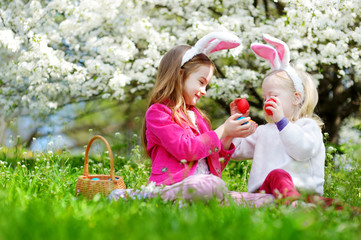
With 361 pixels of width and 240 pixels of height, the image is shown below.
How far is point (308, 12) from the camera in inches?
188

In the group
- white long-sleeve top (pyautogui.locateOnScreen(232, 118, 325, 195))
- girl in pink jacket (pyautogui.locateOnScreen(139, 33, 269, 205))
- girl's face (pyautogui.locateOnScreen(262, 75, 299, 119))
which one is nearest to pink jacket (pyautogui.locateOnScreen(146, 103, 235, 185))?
girl in pink jacket (pyautogui.locateOnScreen(139, 33, 269, 205))

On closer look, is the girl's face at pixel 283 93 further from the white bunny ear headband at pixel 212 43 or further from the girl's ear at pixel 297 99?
the white bunny ear headband at pixel 212 43

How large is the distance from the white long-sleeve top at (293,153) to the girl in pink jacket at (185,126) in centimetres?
21

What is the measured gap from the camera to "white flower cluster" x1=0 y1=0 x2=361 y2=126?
4914 mm

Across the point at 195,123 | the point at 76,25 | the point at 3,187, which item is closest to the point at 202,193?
the point at 195,123

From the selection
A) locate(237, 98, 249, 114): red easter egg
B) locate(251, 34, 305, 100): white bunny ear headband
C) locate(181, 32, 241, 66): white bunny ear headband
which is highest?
locate(181, 32, 241, 66): white bunny ear headband

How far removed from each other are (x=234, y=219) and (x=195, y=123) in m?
1.35

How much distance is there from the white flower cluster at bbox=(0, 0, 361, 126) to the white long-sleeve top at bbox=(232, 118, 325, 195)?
1.66 m

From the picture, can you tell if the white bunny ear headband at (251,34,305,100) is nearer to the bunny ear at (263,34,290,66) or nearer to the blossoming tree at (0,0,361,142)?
the bunny ear at (263,34,290,66)

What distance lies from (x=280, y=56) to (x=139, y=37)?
→ 2.47 meters

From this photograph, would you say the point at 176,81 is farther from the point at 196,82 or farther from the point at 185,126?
the point at 185,126

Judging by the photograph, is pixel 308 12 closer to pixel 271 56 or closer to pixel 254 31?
pixel 254 31

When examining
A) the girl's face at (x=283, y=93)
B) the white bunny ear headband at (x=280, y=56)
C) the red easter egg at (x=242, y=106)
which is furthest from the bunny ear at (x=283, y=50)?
the red easter egg at (x=242, y=106)

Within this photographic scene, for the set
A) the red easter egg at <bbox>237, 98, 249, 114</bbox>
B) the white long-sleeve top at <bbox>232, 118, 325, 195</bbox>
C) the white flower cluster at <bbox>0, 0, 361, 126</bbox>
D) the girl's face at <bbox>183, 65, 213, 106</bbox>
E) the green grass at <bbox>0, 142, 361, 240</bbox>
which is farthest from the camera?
the white flower cluster at <bbox>0, 0, 361, 126</bbox>
